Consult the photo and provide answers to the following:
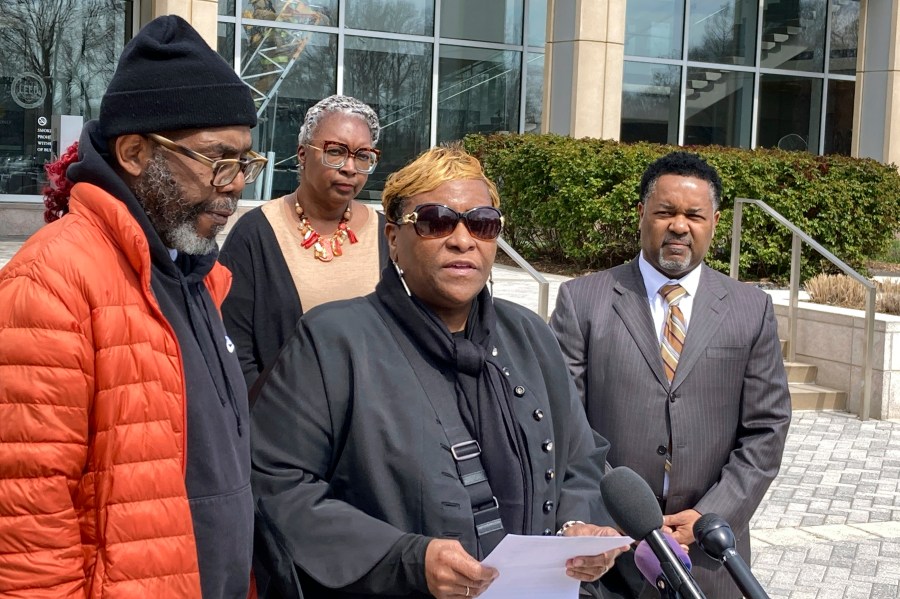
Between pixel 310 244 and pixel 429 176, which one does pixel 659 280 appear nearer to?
pixel 310 244

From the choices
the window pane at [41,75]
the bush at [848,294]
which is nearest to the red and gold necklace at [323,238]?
the bush at [848,294]

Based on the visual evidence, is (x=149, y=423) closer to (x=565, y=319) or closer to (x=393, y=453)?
(x=393, y=453)

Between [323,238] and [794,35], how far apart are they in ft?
69.3

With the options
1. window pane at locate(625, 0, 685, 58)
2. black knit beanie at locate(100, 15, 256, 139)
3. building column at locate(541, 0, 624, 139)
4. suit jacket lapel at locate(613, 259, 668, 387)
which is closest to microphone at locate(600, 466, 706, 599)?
black knit beanie at locate(100, 15, 256, 139)

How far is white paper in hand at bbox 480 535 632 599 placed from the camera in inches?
89.2

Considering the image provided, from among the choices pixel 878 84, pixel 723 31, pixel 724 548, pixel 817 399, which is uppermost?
pixel 723 31

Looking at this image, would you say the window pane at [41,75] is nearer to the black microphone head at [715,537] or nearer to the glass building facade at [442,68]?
the glass building facade at [442,68]

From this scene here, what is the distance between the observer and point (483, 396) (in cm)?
267

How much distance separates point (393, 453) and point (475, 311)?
451 mm

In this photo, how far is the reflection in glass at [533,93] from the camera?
2083 cm

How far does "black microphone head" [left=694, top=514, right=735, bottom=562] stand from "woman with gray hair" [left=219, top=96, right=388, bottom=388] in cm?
202

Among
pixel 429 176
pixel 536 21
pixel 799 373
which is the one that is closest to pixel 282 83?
pixel 536 21

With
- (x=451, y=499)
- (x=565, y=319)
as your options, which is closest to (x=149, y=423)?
(x=451, y=499)

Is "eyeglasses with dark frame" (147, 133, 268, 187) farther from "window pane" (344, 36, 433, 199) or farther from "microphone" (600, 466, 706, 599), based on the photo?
"window pane" (344, 36, 433, 199)
